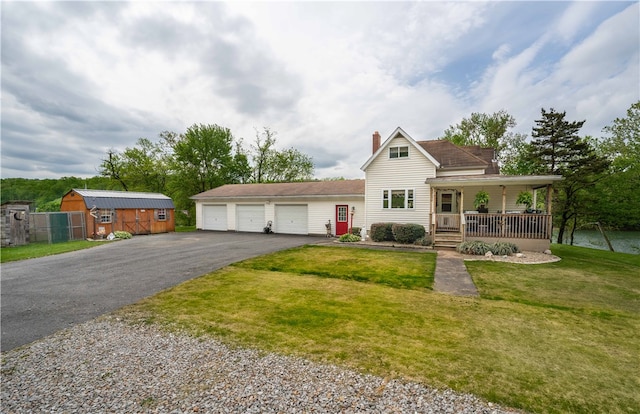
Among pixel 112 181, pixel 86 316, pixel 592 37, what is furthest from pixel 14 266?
pixel 112 181

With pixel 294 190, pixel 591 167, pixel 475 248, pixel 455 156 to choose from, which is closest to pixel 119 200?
pixel 294 190

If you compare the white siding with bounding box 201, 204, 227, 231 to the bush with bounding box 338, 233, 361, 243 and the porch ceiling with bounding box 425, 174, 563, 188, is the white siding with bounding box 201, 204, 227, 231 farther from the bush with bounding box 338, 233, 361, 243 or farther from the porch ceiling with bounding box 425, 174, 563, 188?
the porch ceiling with bounding box 425, 174, 563, 188

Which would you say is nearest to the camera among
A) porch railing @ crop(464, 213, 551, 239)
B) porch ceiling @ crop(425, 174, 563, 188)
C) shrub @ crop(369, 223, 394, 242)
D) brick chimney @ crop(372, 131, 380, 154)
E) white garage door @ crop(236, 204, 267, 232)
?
porch ceiling @ crop(425, 174, 563, 188)

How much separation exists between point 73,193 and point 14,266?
36.9 feet

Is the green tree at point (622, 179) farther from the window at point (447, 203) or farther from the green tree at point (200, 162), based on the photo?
the green tree at point (200, 162)

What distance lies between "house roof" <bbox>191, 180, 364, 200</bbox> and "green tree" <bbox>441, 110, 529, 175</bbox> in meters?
19.0

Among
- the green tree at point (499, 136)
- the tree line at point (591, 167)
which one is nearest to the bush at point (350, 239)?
the tree line at point (591, 167)

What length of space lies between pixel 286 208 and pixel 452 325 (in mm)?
16664

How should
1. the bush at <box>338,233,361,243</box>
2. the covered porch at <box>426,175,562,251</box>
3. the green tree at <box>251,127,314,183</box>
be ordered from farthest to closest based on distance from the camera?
1. the green tree at <box>251,127,314,183</box>
2. the bush at <box>338,233,361,243</box>
3. the covered porch at <box>426,175,562,251</box>

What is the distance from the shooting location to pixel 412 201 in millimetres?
14977

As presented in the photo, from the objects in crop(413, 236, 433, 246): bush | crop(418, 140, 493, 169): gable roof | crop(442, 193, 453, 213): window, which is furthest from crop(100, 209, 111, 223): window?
crop(442, 193, 453, 213): window

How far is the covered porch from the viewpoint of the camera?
11703mm

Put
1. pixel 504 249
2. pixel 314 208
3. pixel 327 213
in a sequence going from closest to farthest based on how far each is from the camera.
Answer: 1. pixel 504 249
2. pixel 327 213
3. pixel 314 208

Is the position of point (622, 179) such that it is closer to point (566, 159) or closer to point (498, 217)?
point (566, 159)
